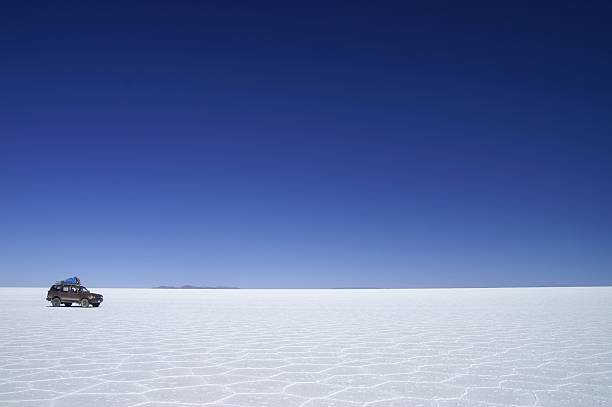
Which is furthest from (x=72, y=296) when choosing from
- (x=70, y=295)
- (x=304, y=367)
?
(x=304, y=367)

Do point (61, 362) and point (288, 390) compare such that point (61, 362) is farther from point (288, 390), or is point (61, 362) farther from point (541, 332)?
point (541, 332)

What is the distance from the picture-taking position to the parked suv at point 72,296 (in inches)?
991

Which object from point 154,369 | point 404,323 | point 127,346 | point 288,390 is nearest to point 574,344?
point 404,323

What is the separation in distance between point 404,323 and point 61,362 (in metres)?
11.9

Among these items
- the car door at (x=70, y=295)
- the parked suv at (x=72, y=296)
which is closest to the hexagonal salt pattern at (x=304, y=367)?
the parked suv at (x=72, y=296)

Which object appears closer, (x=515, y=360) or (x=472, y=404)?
(x=472, y=404)

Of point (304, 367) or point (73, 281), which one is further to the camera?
point (73, 281)

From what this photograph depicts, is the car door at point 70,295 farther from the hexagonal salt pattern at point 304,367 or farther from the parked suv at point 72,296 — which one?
the hexagonal salt pattern at point 304,367

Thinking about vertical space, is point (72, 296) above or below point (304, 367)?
above

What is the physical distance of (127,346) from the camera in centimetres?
1084

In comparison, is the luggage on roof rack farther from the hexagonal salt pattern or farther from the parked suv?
the hexagonal salt pattern

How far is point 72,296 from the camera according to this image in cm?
2534

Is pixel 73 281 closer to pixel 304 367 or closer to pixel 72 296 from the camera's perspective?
pixel 72 296

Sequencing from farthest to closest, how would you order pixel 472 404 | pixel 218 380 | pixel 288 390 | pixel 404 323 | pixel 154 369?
1. pixel 404 323
2. pixel 154 369
3. pixel 218 380
4. pixel 288 390
5. pixel 472 404
